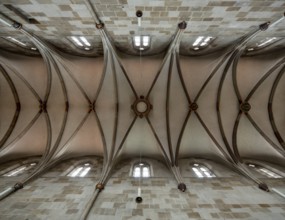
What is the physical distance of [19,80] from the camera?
45.2ft

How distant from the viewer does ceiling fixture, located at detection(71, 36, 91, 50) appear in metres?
10.7

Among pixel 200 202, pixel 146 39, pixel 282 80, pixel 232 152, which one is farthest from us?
pixel 282 80


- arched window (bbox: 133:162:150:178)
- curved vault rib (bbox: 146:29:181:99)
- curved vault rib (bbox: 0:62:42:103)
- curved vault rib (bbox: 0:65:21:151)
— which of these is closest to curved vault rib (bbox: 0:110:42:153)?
curved vault rib (bbox: 0:65:21:151)

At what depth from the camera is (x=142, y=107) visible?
46.5 ft

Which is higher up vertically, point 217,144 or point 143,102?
point 143,102

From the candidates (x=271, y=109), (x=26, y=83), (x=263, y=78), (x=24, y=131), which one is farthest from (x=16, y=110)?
(x=271, y=109)

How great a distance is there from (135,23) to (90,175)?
8.09 metres

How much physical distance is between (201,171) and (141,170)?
3.53 meters

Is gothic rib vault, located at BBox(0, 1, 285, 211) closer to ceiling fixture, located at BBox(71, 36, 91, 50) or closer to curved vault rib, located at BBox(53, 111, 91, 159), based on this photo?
curved vault rib, located at BBox(53, 111, 91, 159)

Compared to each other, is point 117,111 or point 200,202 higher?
point 117,111

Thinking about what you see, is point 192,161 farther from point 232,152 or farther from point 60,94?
point 60,94

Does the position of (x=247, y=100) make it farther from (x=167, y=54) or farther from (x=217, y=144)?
(x=167, y=54)

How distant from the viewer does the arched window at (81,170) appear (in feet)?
38.4

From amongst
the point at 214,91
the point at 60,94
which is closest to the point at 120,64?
the point at 60,94
